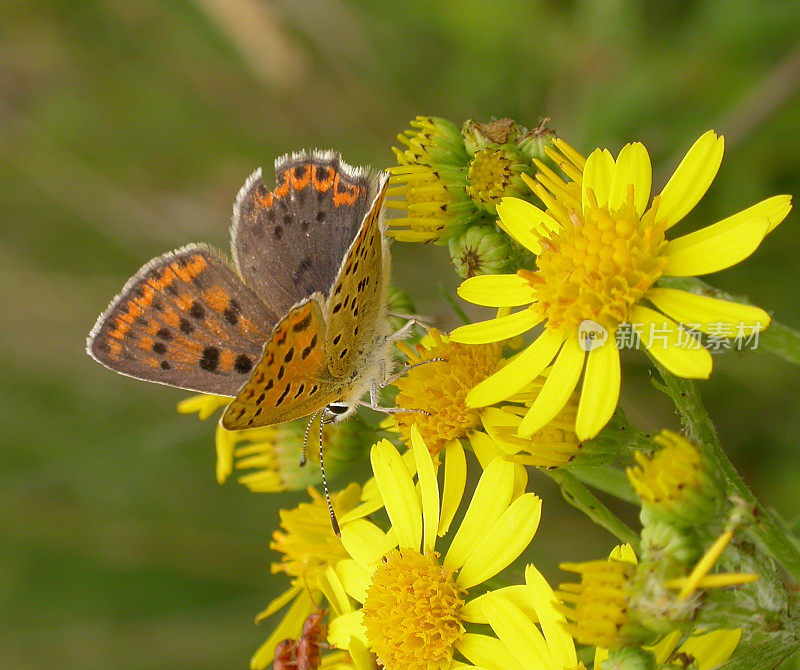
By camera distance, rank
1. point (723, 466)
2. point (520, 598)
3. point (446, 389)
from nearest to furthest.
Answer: point (723, 466) → point (520, 598) → point (446, 389)

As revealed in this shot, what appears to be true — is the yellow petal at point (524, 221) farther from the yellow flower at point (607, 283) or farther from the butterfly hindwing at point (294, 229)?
the butterfly hindwing at point (294, 229)

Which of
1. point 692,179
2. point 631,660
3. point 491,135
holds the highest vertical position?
point 491,135

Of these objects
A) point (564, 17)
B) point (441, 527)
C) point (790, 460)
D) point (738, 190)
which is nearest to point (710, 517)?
point (441, 527)

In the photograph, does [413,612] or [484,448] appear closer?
[413,612]

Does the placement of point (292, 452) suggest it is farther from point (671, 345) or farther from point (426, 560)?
point (671, 345)

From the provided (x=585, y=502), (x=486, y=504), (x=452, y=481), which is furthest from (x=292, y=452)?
(x=585, y=502)

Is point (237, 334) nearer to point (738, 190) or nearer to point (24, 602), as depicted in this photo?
point (738, 190)
